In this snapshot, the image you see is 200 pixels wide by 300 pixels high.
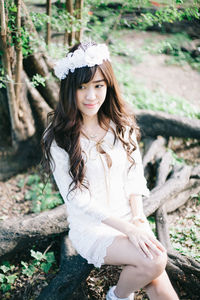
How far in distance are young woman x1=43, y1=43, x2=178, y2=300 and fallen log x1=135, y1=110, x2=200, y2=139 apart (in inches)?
65.2

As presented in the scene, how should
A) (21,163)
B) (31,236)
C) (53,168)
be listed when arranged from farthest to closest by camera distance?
(21,163)
(31,236)
(53,168)

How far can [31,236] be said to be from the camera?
2855 millimetres

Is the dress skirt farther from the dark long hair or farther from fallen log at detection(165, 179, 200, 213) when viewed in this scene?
fallen log at detection(165, 179, 200, 213)

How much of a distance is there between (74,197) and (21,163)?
207cm

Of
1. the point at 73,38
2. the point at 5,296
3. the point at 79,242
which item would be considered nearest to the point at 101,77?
the point at 79,242

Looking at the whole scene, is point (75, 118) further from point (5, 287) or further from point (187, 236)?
point (187, 236)

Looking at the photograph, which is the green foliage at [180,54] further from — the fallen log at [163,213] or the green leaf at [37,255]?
the green leaf at [37,255]

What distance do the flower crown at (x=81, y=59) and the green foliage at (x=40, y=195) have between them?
6.16 feet

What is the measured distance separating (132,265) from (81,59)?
1.63 m

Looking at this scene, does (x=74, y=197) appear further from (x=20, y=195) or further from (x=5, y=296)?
(x=20, y=195)

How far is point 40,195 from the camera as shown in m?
3.84

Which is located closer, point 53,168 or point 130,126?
point 53,168

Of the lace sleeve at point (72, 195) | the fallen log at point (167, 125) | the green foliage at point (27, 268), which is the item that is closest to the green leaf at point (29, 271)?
the green foliage at point (27, 268)

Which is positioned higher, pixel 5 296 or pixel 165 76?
pixel 165 76
